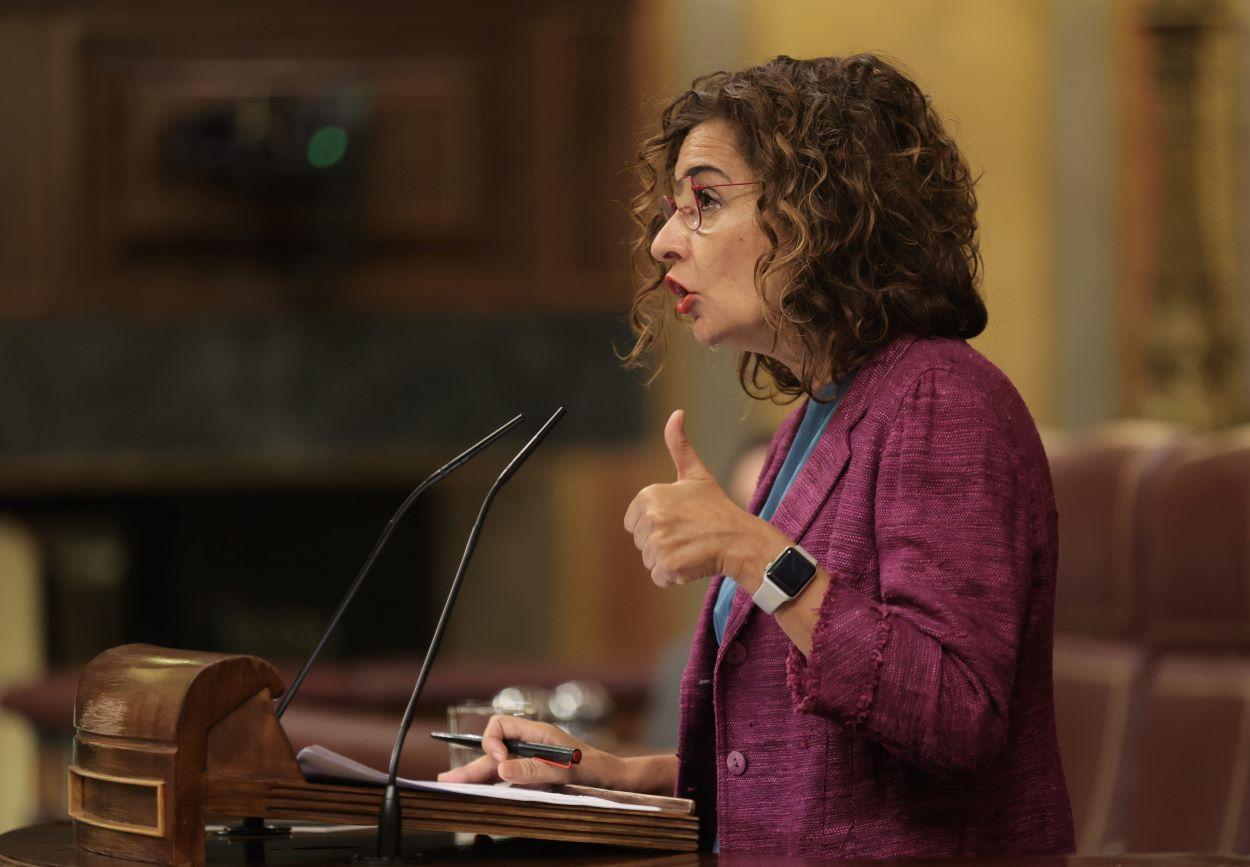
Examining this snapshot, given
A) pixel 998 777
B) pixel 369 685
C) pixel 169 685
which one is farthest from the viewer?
pixel 369 685

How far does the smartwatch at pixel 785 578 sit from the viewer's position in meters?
1.19

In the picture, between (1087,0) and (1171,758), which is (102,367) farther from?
(1171,758)

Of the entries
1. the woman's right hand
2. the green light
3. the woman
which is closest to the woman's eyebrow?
the woman

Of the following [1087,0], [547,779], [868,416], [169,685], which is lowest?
[547,779]

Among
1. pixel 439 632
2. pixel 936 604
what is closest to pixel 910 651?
pixel 936 604

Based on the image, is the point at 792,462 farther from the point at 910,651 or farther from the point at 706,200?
the point at 910,651

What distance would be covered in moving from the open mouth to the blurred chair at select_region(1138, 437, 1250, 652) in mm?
1020

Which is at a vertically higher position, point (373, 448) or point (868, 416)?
point (868, 416)

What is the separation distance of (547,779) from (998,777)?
1.16 feet

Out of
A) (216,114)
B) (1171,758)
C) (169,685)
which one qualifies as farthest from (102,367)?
(169,685)

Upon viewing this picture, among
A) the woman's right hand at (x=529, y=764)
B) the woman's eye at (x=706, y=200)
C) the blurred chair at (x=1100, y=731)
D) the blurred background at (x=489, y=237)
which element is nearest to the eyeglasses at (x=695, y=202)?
the woman's eye at (x=706, y=200)

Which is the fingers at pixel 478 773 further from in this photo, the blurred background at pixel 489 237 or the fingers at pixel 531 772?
the blurred background at pixel 489 237

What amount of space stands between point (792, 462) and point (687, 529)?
1.02 ft

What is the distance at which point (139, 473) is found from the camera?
4164 millimetres
